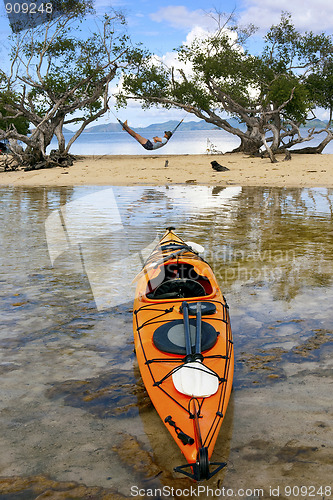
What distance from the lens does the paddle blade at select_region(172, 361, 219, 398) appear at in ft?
12.2

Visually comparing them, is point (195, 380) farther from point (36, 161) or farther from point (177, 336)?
point (36, 161)

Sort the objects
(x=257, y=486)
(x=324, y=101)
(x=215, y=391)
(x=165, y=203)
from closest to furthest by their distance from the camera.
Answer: (x=257, y=486)
(x=215, y=391)
(x=165, y=203)
(x=324, y=101)

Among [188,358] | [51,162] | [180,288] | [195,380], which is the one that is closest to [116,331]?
[180,288]

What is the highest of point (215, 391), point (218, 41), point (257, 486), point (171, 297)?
point (218, 41)

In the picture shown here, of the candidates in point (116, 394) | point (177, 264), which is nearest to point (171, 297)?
point (177, 264)

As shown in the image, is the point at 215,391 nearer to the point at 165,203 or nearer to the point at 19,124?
the point at 165,203

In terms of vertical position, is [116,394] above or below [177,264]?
below

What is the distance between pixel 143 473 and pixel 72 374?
1.62 meters

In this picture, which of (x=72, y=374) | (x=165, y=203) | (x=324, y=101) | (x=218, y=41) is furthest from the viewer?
(x=324, y=101)

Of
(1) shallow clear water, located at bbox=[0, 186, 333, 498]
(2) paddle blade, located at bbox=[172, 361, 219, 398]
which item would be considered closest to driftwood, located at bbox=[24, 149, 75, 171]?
(1) shallow clear water, located at bbox=[0, 186, 333, 498]

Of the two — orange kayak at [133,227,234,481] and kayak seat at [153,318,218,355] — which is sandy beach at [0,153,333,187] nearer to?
orange kayak at [133,227,234,481]

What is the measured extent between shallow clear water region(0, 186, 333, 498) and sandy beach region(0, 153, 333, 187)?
7.05m

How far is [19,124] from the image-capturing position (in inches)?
1570

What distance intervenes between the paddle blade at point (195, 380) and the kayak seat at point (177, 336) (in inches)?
11.2
